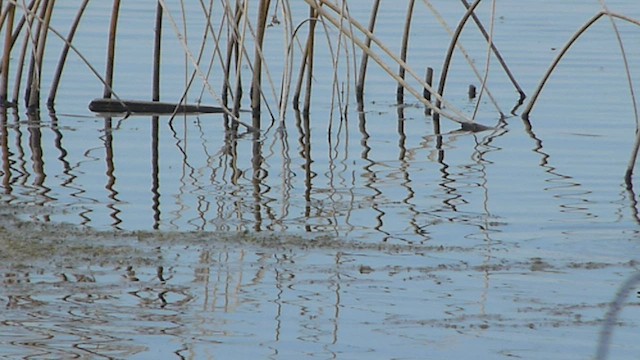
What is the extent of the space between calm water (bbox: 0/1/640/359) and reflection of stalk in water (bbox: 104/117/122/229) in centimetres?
2

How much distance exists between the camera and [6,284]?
20.2 feet

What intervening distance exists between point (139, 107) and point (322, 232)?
5038mm

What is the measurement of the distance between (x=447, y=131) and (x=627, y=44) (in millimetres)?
7118

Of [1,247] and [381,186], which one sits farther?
[381,186]

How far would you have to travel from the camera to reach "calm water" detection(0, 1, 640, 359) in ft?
18.3

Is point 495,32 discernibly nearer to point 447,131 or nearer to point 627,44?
point 627,44

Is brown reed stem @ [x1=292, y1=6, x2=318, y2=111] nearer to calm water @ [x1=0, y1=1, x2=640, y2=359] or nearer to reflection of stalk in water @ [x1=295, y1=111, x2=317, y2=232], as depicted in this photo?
reflection of stalk in water @ [x1=295, y1=111, x2=317, y2=232]

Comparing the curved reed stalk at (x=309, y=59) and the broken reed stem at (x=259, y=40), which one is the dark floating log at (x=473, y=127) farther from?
the broken reed stem at (x=259, y=40)

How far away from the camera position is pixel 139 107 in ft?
40.3

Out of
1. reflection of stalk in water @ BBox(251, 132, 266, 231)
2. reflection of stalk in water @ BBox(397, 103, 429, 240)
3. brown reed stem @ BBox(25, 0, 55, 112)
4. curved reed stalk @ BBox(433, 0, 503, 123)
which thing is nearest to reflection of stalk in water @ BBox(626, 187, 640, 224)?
reflection of stalk in water @ BBox(397, 103, 429, 240)

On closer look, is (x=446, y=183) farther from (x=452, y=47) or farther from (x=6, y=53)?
(x=6, y=53)

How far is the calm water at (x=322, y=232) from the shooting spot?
557cm

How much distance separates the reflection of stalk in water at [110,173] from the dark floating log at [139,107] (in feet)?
0.84

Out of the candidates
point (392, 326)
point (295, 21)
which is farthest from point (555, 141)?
point (295, 21)
